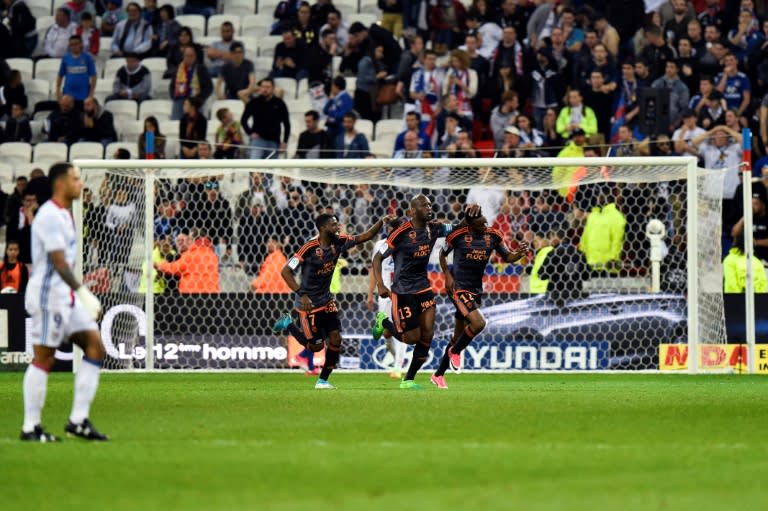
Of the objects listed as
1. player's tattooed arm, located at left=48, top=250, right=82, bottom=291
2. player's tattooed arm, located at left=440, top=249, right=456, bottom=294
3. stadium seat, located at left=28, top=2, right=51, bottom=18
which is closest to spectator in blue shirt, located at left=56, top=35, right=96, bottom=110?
stadium seat, located at left=28, top=2, right=51, bottom=18

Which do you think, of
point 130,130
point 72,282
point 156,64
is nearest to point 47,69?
point 156,64

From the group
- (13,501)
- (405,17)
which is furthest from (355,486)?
(405,17)

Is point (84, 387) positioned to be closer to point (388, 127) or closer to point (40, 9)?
point (388, 127)

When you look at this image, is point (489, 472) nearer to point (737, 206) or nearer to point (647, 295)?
point (647, 295)

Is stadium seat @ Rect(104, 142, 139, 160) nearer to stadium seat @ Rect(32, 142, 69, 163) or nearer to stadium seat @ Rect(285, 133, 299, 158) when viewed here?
stadium seat @ Rect(32, 142, 69, 163)

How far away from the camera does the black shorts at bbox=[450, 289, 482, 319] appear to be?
18.6 m

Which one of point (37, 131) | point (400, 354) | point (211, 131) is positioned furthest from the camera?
point (37, 131)

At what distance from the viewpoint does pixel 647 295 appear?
22375 millimetres

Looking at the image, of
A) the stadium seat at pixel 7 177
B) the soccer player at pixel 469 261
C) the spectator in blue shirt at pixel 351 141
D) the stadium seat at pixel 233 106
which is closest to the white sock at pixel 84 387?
the soccer player at pixel 469 261

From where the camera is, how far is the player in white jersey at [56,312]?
10.4 m

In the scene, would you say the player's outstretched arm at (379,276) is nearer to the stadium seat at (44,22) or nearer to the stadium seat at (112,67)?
the stadium seat at (112,67)

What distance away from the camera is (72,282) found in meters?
10.2

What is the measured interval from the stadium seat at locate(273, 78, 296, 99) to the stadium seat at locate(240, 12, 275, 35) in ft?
7.82

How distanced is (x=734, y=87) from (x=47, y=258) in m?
17.0
